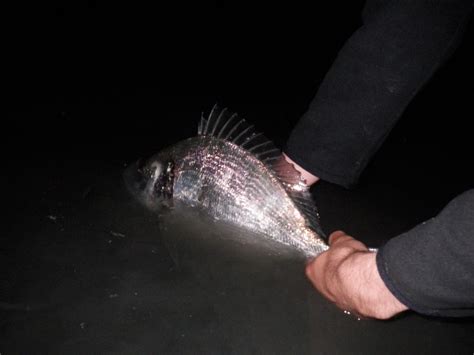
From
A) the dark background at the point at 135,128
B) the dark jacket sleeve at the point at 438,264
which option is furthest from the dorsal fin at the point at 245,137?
the dark jacket sleeve at the point at 438,264

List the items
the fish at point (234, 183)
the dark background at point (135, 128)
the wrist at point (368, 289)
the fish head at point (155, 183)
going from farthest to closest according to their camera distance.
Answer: the fish head at point (155, 183) → the fish at point (234, 183) → the dark background at point (135, 128) → the wrist at point (368, 289)

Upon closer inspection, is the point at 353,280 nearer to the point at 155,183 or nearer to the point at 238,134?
the point at 238,134

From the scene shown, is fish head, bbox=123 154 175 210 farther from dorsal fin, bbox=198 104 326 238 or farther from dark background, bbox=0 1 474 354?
dorsal fin, bbox=198 104 326 238

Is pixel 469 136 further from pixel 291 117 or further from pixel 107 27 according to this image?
pixel 107 27

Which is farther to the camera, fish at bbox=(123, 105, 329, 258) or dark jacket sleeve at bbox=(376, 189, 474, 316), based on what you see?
fish at bbox=(123, 105, 329, 258)

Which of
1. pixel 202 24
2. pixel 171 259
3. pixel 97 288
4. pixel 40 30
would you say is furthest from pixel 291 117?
pixel 202 24

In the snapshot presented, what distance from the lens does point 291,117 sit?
11.6 ft

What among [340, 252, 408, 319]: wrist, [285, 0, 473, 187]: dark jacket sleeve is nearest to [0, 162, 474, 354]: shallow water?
[340, 252, 408, 319]: wrist

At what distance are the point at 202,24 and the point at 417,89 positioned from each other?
5.57 m

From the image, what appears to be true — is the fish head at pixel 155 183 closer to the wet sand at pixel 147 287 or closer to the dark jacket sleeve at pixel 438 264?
the wet sand at pixel 147 287

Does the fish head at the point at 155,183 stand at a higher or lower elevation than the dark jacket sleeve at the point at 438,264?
lower

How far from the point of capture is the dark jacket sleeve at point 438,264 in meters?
0.98

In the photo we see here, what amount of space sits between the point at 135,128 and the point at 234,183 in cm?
116

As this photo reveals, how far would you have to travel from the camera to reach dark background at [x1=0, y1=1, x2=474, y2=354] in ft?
4.91
